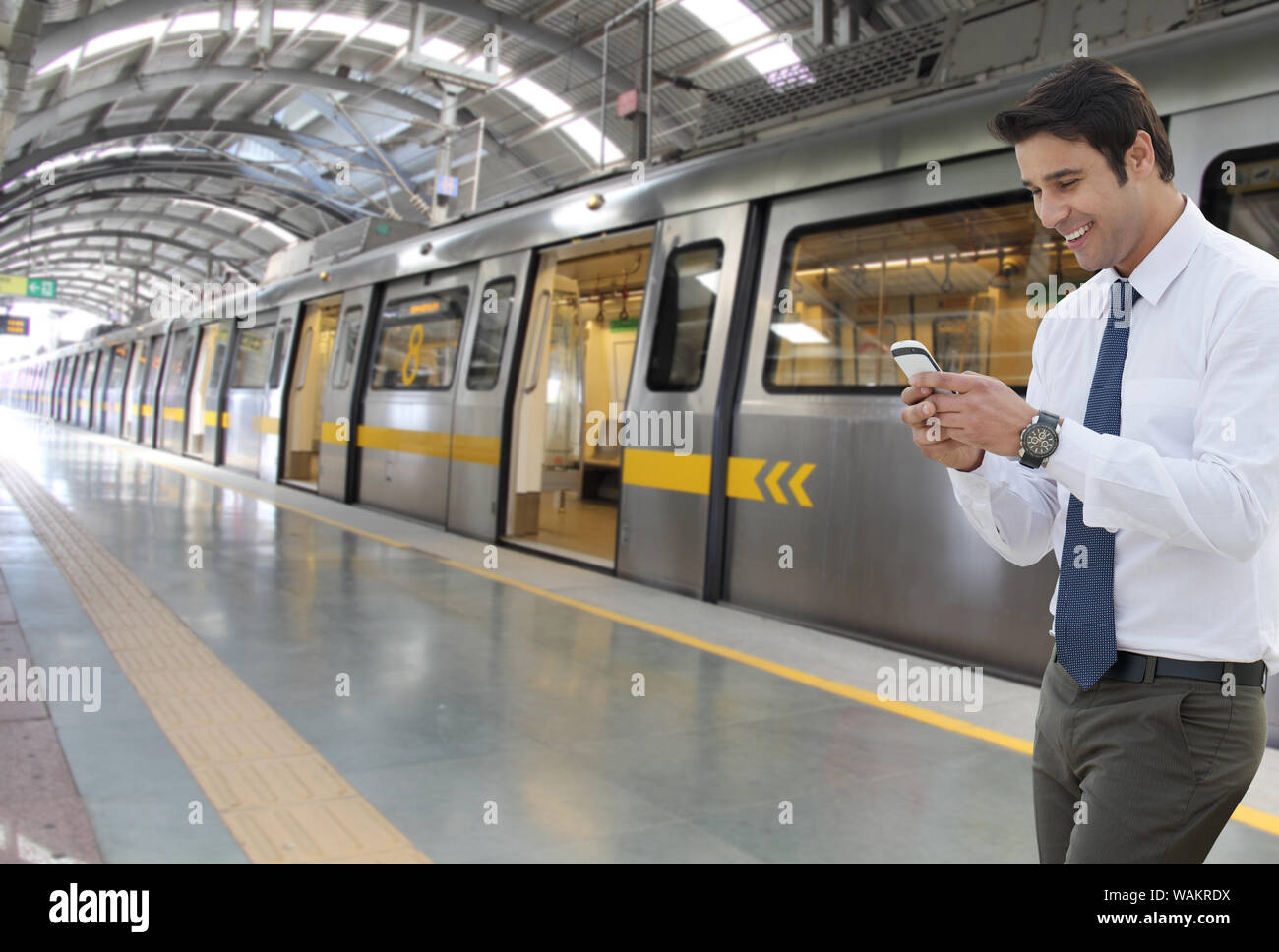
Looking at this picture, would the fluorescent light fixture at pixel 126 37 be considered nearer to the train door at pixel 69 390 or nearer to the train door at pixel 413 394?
the train door at pixel 413 394

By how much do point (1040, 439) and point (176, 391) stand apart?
20.5 meters

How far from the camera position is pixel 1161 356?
128 centimetres

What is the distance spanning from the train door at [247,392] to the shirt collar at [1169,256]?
13.7 metres

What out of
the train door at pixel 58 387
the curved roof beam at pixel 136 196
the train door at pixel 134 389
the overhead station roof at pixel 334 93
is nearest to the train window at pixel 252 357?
the overhead station roof at pixel 334 93

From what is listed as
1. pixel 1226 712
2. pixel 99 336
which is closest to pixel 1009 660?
pixel 1226 712

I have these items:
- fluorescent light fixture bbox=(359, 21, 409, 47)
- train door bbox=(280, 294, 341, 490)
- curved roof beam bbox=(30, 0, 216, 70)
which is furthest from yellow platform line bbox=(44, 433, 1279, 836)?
fluorescent light fixture bbox=(359, 21, 409, 47)

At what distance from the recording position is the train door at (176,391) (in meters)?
18.1

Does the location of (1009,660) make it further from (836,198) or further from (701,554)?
(836,198)

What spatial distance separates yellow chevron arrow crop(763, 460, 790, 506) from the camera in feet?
17.5

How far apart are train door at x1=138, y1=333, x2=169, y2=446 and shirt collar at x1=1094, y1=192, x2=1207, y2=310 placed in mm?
21452

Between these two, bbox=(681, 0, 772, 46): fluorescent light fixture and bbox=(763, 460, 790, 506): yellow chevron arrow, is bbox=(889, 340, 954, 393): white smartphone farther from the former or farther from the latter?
bbox=(681, 0, 772, 46): fluorescent light fixture

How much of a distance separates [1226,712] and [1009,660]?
326cm

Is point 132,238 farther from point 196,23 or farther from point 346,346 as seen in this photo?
point 346,346

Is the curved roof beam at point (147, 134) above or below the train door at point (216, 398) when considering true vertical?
above
